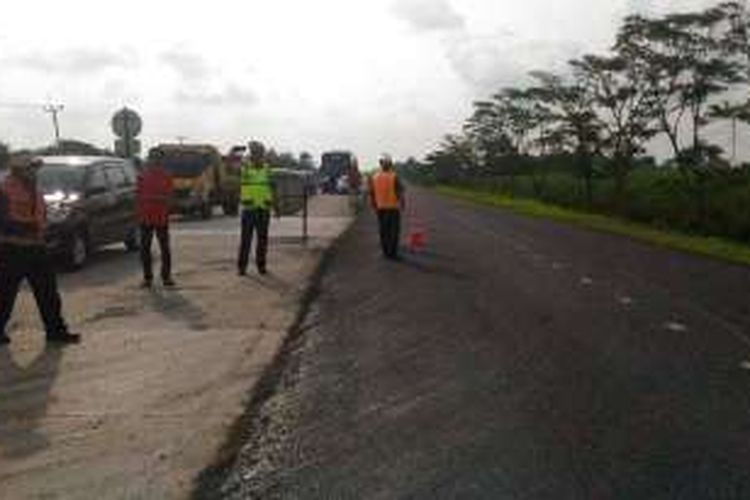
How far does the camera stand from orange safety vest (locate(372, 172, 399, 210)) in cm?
→ 2578

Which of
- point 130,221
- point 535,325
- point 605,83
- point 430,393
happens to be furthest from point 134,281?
point 605,83

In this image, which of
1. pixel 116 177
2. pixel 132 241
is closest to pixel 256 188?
pixel 116 177

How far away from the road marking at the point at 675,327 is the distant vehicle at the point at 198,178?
88.3 ft

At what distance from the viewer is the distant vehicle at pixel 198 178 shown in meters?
41.6

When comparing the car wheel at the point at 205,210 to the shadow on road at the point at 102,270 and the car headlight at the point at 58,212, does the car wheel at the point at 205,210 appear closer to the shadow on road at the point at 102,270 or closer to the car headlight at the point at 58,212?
the shadow on road at the point at 102,270

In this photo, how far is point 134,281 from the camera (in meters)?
20.4

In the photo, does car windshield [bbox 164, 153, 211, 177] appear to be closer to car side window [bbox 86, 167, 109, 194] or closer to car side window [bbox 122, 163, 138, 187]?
car side window [bbox 122, 163, 138, 187]

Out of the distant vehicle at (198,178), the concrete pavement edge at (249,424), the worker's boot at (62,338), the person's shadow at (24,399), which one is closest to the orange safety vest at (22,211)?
the worker's boot at (62,338)

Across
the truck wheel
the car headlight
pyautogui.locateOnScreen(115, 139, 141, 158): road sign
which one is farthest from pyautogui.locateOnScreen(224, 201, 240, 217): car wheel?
the car headlight

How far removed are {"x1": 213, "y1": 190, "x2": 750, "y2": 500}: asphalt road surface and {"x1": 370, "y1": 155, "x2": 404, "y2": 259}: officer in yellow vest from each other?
512 cm

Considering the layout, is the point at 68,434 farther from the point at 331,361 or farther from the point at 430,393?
the point at 331,361

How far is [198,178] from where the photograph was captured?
4225cm

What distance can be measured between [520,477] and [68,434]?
3.03 meters

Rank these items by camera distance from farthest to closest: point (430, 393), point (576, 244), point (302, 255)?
point (576, 244)
point (302, 255)
point (430, 393)
